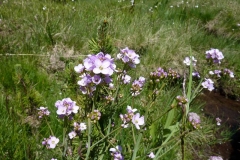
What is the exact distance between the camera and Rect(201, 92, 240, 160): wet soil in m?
3.26

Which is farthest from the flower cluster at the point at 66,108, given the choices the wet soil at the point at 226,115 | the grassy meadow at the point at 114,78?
the wet soil at the point at 226,115

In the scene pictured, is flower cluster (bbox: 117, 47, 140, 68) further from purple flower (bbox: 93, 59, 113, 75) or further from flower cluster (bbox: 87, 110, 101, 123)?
flower cluster (bbox: 87, 110, 101, 123)

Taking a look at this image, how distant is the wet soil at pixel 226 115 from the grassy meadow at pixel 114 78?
14 centimetres

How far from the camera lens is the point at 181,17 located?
579 centimetres

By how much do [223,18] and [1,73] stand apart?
5.26 metres

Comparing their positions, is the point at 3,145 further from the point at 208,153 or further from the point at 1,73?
the point at 208,153

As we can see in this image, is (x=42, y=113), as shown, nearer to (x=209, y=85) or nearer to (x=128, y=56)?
(x=128, y=56)

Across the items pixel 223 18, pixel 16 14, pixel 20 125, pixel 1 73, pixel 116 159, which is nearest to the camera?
pixel 116 159

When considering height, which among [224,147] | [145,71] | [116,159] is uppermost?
[116,159]

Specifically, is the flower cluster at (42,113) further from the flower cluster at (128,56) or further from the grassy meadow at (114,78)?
the flower cluster at (128,56)

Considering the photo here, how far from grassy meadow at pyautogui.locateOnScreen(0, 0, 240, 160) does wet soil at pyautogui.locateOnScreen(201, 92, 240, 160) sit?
143 mm

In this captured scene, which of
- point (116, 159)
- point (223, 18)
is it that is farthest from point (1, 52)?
point (223, 18)

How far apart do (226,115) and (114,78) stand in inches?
77.3

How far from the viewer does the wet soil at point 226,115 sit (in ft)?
10.7
